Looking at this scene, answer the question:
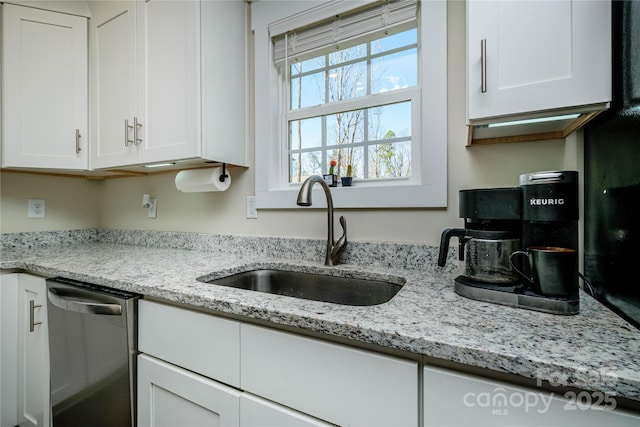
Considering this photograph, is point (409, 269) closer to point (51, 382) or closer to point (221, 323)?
point (221, 323)

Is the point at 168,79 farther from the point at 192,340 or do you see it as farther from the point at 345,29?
the point at 192,340

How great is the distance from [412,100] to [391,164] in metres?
0.28

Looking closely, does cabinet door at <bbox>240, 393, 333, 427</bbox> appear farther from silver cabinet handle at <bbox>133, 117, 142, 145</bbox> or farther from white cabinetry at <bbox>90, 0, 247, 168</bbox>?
silver cabinet handle at <bbox>133, 117, 142, 145</bbox>

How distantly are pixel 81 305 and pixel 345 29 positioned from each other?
1.57 meters

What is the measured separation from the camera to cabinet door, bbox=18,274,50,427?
124 cm

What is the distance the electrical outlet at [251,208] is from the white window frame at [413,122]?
0.04 meters

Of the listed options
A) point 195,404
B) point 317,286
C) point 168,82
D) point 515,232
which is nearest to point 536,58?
point 515,232

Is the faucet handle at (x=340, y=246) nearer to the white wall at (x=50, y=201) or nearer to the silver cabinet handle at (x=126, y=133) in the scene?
the silver cabinet handle at (x=126, y=133)

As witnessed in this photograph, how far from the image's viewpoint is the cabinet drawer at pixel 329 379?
58cm

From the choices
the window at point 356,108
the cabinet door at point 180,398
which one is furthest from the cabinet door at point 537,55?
the cabinet door at point 180,398

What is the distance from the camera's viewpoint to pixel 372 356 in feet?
1.98

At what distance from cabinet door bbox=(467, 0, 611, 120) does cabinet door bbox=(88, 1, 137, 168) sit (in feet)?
5.13

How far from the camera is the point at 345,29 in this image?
1.36m

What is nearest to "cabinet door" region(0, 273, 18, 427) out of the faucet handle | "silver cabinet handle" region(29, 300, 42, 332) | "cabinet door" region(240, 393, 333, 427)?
"silver cabinet handle" region(29, 300, 42, 332)
